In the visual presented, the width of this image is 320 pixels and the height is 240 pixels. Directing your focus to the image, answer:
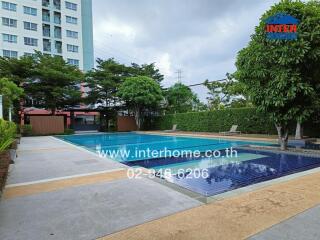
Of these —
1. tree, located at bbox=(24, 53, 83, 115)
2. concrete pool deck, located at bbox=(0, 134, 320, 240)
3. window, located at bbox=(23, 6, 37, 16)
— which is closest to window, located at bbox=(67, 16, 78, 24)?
window, located at bbox=(23, 6, 37, 16)

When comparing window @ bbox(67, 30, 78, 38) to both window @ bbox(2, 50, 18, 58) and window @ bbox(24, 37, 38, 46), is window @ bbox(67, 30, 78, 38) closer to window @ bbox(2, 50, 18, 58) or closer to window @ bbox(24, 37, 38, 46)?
window @ bbox(24, 37, 38, 46)

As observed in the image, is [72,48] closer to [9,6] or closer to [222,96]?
[9,6]

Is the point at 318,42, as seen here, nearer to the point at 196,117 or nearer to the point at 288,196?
the point at 288,196

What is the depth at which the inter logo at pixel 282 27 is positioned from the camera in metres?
8.07

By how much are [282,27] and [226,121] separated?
10.3m

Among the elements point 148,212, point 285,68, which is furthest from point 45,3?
point 148,212

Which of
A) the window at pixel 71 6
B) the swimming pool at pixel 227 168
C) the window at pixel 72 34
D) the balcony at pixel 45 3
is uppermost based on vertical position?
the window at pixel 71 6

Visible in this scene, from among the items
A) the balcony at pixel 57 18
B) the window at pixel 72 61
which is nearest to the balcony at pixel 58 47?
the window at pixel 72 61

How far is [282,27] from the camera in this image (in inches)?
329

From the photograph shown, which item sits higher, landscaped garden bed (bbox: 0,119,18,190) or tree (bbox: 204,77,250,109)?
tree (bbox: 204,77,250,109)

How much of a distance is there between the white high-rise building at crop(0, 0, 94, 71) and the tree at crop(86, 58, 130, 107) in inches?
695

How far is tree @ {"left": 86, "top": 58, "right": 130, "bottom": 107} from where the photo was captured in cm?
2611

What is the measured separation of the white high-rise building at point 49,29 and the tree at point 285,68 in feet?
124

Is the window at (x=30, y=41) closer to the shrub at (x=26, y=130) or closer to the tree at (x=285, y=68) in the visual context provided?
the shrub at (x=26, y=130)
